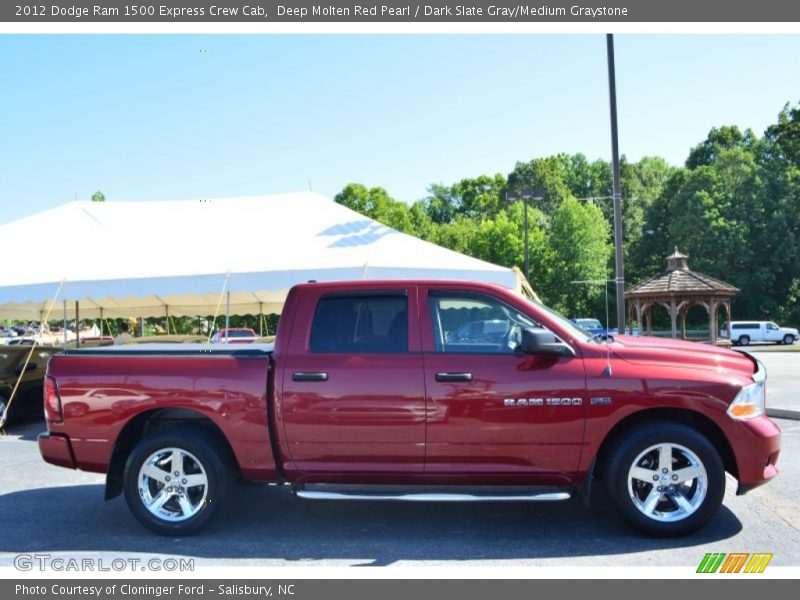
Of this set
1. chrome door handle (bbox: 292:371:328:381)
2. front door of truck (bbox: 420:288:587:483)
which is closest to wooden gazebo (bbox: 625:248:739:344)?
front door of truck (bbox: 420:288:587:483)

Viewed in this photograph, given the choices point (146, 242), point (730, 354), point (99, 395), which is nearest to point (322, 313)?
point (99, 395)

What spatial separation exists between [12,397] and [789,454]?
11.2m

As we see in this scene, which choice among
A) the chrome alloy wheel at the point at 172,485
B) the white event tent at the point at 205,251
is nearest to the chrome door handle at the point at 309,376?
the chrome alloy wheel at the point at 172,485

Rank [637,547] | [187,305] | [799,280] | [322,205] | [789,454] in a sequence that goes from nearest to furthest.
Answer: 1. [637,547]
2. [789,454]
3. [322,205]
4. [187,305]
5. [799,280]

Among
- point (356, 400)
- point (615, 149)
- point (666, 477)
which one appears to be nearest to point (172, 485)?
point (356, 400)

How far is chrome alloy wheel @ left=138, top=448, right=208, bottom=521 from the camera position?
5.71 metres

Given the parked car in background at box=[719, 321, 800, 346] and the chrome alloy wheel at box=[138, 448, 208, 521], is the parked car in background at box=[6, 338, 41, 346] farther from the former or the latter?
the parked car in background at box=[719, 321, 800, 346]

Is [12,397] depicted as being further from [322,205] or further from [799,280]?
[799,280]

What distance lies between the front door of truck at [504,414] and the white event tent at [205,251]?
7.12 meters

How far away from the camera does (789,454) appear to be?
Answer: 27.7ft

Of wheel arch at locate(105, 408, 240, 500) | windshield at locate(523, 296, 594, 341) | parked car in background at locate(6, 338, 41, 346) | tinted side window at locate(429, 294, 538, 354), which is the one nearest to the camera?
tinted side window at locate(429, 294, 538, 354)

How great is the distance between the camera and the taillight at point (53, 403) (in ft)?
19.2

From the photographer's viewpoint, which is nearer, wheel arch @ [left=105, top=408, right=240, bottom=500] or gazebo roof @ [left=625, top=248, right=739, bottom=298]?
wheel arch @ [left=105, top=408, right=240, bottom=500]

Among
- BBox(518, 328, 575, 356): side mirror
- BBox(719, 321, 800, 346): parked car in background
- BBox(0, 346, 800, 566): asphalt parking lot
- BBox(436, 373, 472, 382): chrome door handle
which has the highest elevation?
BBox(518, 328, 575, 356): side mirror
